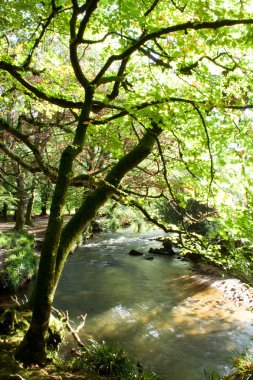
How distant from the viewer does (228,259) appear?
6.21 m

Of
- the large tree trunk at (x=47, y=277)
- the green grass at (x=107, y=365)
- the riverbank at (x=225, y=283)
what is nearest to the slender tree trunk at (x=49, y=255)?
the large tree trunk at (x=47, y=277)

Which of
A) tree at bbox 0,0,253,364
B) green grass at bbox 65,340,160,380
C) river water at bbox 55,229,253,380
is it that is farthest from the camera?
river water at bbox 55,229,253,380

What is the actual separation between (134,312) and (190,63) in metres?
8.94

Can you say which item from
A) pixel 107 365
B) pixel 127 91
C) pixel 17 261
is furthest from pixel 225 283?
pixel 127 91

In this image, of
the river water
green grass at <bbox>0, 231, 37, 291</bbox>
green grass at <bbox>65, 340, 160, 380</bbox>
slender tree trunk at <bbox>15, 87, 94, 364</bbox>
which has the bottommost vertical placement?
the river water

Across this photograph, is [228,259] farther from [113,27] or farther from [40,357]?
[113,27]

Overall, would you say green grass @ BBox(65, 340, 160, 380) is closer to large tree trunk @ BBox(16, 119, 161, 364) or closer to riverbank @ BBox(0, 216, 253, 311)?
large tree trunk @ BBox(16, 119, 161, 364)

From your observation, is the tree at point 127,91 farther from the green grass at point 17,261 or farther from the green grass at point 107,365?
the green grass at point 17,261

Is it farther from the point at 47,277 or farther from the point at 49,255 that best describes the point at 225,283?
the point at 49,255

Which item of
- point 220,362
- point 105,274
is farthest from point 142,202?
point 105,274

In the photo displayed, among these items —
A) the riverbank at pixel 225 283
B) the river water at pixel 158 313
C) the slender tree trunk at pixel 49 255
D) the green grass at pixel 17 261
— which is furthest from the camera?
the riverbank at pixel 225 283

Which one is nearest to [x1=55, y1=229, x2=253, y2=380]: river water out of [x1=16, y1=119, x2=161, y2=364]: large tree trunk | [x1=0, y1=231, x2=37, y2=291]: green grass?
[x1=0, y1=231, x2=37, y2=291]: green grass

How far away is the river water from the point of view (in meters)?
8.84

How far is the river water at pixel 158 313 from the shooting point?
8.84m
